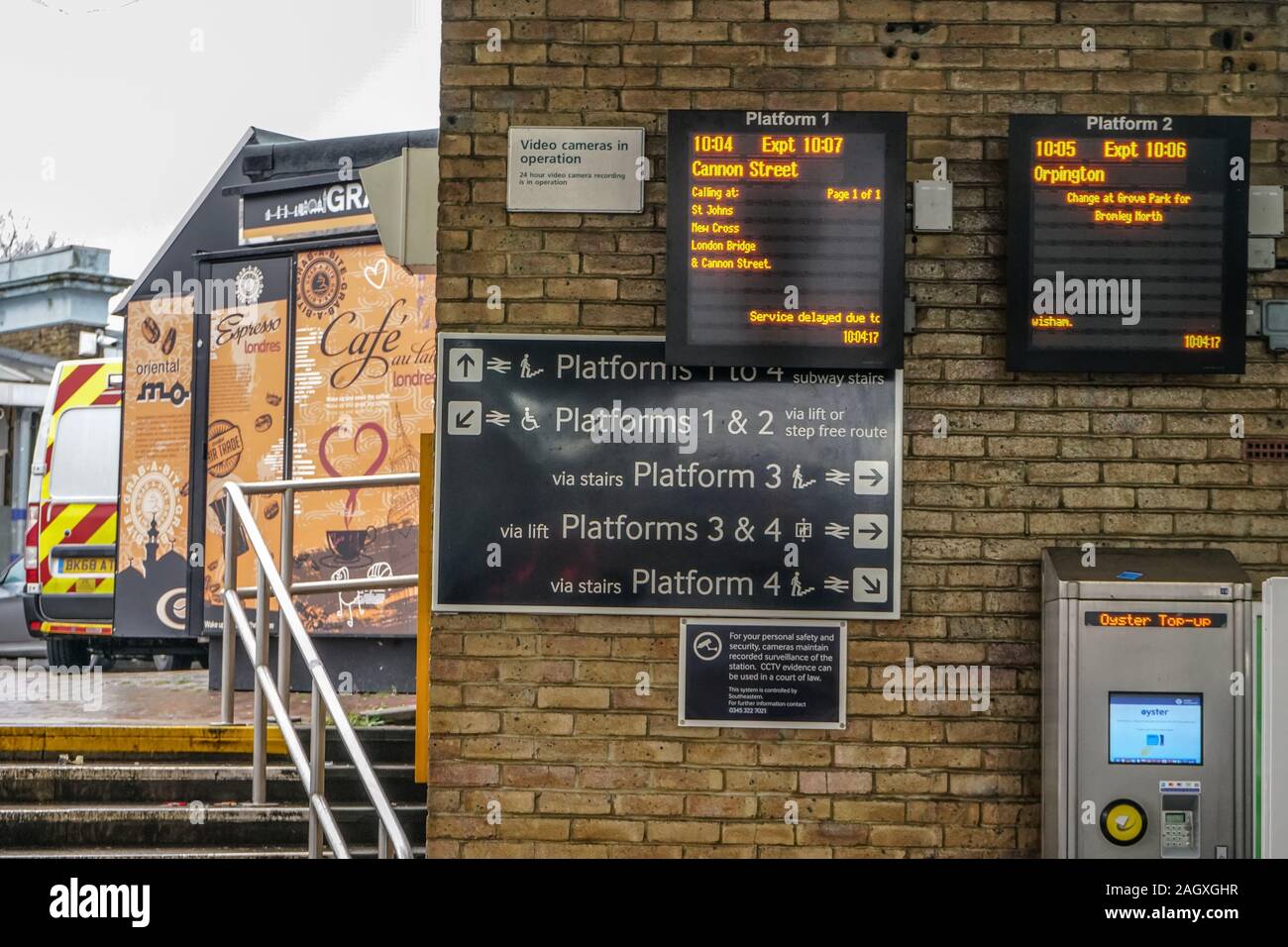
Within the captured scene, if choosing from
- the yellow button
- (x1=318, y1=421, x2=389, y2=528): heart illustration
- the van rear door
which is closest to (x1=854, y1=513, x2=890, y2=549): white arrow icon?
the yellow button

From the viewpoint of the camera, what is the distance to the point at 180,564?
9.28 metres

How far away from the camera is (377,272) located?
8.49 metres

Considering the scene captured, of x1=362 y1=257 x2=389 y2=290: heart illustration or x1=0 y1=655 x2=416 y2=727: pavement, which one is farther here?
x1=362 y1=257 x2=389 y2=290: heart illustration

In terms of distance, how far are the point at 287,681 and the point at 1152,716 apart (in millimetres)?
3561

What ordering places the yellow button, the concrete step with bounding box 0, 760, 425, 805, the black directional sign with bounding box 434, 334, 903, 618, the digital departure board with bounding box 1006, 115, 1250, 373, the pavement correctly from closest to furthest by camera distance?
the yellow button, the digital departure board with bounding box 1006, 115, 1250, 373, the black directional sign with bounding box 434, 334, 903, 618, the concrete step with bounding box 0, 760, 425, 805, the pavement

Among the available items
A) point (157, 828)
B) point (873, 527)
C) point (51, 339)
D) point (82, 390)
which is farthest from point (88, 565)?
point (51, 339)

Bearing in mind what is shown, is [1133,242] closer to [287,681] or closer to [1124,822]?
[1124,822]

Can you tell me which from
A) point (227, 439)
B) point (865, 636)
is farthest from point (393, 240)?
point (227, 439)

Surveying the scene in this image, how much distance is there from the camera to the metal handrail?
5387 millimetres

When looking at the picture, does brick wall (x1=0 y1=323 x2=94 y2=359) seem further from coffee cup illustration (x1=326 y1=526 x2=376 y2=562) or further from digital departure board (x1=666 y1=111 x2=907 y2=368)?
digital departure board (x1=666 y1=111 x2=907 y2=368)

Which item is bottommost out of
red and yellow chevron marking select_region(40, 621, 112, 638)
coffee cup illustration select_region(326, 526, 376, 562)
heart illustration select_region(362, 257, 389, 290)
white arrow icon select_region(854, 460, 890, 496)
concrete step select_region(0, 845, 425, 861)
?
concrete step select_region(0, 845, 425, 861)

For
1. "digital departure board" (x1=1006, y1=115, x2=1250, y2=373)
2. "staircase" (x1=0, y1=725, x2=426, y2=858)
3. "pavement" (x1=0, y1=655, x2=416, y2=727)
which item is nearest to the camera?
"digital departure board" (x1=1006, y1=115, x2=1250, y2=373)

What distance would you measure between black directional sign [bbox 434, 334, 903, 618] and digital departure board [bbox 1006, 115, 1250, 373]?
24.5 inches
